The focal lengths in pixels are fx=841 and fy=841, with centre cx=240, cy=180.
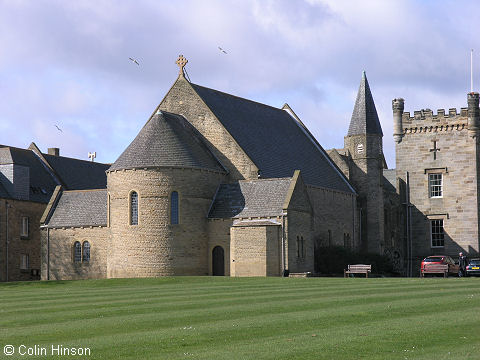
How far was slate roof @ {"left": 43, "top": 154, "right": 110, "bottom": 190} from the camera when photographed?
7418 cm

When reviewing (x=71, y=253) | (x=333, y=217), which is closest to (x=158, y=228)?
(x=71, y=253)

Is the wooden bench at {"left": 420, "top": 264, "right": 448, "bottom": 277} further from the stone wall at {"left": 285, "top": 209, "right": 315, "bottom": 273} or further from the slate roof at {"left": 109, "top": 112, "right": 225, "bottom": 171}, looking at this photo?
the slate roof at {"left": 109, "top": 112, "right": 225, "bottom": 171}

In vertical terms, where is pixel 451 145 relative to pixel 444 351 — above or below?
above

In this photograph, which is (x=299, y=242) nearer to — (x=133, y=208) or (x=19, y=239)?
(x=133, y=208)

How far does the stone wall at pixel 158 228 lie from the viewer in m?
53.5

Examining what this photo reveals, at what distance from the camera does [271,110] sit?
71938 mm

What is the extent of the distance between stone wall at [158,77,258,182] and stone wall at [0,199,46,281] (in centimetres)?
1344

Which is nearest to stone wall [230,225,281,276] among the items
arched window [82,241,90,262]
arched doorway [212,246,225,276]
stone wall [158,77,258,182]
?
arched doorway [212,246,225,276]

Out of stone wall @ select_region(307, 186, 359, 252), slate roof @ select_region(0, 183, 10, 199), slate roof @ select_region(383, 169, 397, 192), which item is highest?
slate roof @ select_region(383, 169, 397, 192)

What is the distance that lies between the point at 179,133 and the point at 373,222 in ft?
72.1

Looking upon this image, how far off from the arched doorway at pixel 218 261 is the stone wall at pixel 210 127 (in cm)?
576

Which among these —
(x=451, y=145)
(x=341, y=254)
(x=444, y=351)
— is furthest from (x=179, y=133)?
(x=444, y=351)

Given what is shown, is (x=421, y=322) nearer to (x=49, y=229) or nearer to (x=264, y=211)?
(x=264, y=211)

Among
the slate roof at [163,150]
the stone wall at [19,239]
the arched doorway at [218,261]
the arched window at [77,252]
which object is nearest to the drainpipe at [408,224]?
the slate roof at [163,150]
